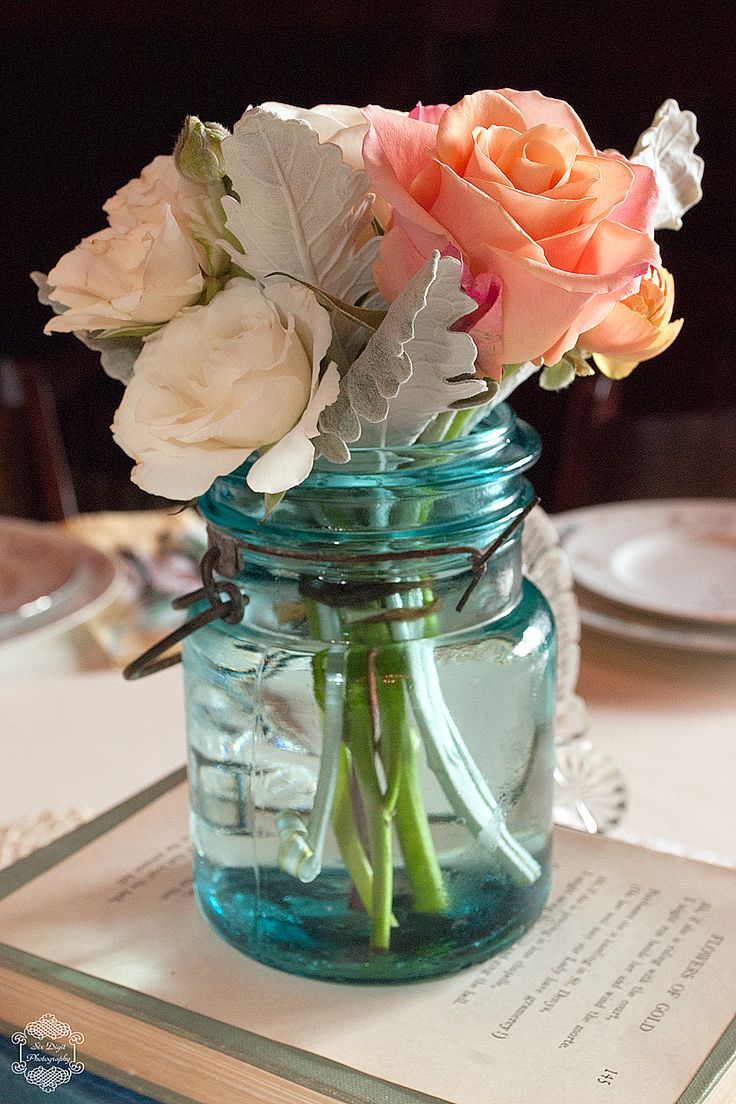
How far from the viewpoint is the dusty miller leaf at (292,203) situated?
0.39 m

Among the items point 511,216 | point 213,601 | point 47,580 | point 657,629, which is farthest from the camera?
point 47,580

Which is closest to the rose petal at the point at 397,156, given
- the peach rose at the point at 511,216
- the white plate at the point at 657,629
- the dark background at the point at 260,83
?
the peach rose at the point at 511,216

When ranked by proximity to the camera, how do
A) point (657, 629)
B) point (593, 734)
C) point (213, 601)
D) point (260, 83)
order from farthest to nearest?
point (260, 83), point (657, 629), point (593, 734), point (213, 601)

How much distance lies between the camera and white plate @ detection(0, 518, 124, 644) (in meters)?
0.96

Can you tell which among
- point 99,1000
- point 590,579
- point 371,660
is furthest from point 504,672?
point 590,579

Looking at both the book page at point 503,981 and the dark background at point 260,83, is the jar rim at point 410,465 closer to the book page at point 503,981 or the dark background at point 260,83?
the book page at point 503,981

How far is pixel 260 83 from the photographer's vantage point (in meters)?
3.12

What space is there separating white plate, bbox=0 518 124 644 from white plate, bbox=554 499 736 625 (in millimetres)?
368

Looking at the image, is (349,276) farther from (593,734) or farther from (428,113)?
(593,734)

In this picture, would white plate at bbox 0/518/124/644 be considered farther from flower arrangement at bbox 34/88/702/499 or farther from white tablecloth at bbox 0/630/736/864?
flower arrangement at bbox 34/88/702/499

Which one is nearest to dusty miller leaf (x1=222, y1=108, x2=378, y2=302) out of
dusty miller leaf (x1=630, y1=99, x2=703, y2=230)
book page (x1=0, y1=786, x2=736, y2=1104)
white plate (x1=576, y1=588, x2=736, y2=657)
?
dusty miller leaf (x1=630, y1=99, x2=703, y2=230)

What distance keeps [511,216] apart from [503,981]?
27 cm

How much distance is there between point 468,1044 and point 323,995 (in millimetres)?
61

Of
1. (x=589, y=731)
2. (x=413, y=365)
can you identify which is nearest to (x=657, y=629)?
(x=589, y=731)
